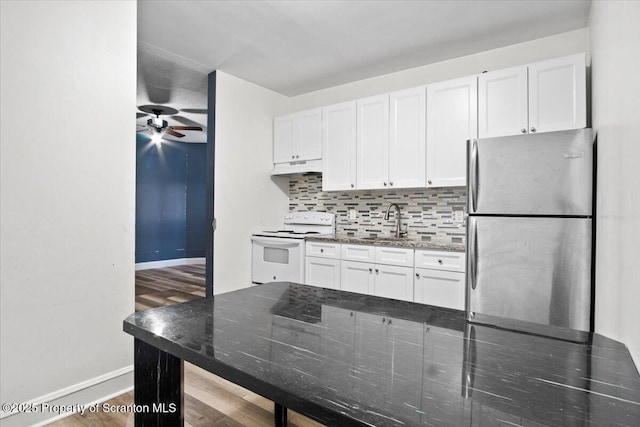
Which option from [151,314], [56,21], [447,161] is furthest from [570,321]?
[56,21]

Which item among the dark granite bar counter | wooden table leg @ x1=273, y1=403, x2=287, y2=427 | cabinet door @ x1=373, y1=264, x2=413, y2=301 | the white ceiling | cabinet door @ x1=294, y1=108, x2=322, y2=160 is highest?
the white ceiling

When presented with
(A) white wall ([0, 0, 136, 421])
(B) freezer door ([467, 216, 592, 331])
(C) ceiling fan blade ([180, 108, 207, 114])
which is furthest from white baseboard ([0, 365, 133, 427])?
(C) ceiling fan blade ([180, 108, 207, 114])

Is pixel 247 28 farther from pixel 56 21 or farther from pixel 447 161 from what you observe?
pixel 447 161

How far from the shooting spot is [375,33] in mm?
2910

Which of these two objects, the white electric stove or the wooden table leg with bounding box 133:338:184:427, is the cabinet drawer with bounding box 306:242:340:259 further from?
the wooden table leg with bounding box 133:338:184:427

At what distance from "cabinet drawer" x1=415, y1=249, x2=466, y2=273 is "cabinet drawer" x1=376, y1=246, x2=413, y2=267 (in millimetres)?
71

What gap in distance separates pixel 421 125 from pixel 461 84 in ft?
1.53

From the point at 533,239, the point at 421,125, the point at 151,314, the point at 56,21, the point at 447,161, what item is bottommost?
the point at 151,314

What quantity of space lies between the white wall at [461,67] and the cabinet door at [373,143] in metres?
0.44

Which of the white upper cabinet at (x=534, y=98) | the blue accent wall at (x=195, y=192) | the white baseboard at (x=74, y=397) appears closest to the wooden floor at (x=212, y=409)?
the white baseboard at (x=74, y=397)

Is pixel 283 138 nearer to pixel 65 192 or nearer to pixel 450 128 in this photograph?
pixel 450 128

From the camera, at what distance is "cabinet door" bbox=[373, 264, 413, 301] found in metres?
2.94

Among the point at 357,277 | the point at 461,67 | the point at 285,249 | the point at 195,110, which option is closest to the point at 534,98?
the point at 461,67

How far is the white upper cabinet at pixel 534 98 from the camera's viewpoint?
8.28 ft
